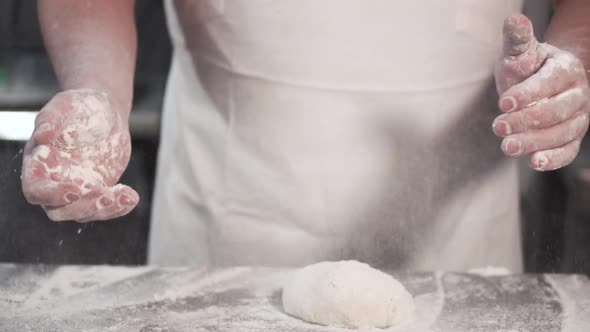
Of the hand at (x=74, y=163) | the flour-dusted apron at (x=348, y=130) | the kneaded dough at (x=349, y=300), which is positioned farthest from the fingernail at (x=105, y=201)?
the flour-dusted apron at (x=348, y=130)

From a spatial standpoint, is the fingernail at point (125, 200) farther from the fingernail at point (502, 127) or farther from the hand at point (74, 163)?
the fingernail at point (502, 127)

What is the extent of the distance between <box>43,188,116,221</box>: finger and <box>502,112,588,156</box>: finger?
474 millimetres

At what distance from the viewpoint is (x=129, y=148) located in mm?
958

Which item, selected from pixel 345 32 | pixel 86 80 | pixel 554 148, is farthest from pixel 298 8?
pixel 554 148

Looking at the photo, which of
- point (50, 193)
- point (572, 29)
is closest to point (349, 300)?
point (50, 193)

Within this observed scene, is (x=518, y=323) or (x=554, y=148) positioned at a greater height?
(x=554, y=148)

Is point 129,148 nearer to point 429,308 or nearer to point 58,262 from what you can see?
point 58,262

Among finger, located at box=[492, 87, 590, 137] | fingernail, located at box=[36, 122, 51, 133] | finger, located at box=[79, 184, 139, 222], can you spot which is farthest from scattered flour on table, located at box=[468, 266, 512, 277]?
fingernail, located at box=[36, 122, 51, 133]

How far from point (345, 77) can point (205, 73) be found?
262 millimetres

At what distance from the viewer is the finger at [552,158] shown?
3.03 ft

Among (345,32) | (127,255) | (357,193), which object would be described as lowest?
(127,255)

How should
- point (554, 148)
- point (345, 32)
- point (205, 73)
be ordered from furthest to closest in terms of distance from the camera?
point (205, 73) → point (345, 32) → point (554, 148)

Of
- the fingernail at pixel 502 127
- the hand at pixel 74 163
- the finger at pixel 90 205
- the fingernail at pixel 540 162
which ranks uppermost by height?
the fingernail at pixel 502 127

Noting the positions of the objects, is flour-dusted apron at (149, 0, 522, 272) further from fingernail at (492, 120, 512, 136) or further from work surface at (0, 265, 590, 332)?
fingernail at (492, 120, 512, 136)
